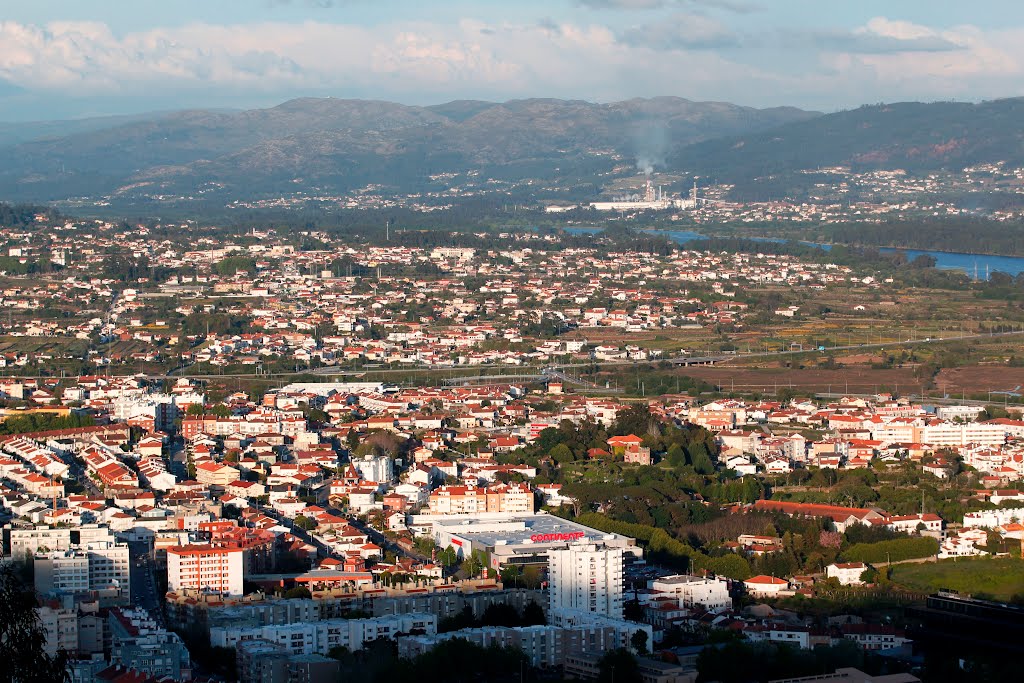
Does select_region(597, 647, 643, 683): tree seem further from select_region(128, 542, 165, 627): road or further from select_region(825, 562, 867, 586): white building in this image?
select_region(825, 562, 867, 586): white building

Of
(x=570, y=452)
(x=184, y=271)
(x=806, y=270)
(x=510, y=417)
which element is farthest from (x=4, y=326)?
(x=806, y=270)

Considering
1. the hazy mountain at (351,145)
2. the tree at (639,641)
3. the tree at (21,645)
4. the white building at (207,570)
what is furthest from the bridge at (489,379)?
the hazy mountain at (351,145)

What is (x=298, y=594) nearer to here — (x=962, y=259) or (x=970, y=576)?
(x=970, y=576)

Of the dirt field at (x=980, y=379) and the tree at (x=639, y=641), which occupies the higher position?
the tree at (x=639, y=641)

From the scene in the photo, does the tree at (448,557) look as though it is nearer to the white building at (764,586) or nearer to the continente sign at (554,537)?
the continente sign at (554,537)

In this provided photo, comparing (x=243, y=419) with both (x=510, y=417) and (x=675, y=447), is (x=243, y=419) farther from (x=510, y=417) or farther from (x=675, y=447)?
(x=675, y=447)

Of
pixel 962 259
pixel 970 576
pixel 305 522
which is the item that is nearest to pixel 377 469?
pixel 305 522
